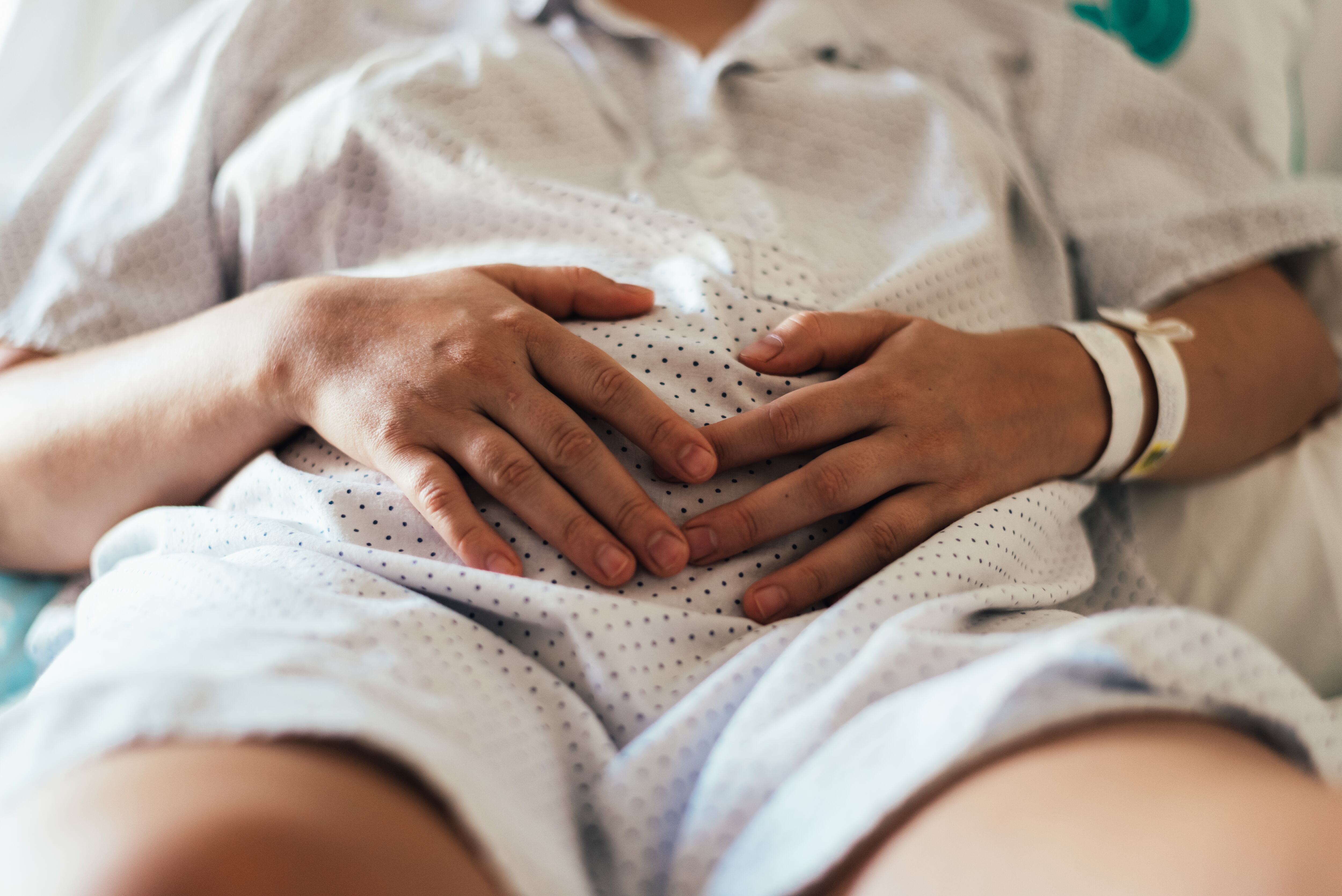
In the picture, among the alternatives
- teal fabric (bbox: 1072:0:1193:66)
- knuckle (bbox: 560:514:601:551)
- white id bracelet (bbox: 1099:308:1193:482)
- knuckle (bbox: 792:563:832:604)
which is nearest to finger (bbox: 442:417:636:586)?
knuckle (bbox: 560:514:601:551)

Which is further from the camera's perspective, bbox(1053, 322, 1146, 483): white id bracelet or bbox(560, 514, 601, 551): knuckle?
bbox(1053, 322, 1146, 483): white id bracelet

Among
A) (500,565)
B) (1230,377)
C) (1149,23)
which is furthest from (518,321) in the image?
(1149,23)

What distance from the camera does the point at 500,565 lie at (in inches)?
21.1

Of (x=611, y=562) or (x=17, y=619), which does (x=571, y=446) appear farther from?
(x=17, y=619)

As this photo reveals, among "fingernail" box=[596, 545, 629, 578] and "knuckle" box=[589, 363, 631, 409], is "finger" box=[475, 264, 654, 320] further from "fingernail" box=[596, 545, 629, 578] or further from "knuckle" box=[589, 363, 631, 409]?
"fingernail" box=[596, 545, 629, 578]

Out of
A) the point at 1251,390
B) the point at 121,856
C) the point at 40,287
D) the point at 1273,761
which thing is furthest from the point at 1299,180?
the point at 40,287

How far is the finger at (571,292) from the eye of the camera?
640 millimetres

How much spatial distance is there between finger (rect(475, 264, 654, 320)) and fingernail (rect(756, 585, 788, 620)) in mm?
223

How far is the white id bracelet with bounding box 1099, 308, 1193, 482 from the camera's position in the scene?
721 millimetres

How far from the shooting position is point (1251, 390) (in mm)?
777

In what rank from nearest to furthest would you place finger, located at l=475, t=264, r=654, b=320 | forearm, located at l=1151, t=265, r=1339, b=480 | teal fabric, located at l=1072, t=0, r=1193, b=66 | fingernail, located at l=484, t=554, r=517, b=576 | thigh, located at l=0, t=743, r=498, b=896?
thigh, located at l=0, t=743, r=498, b=896 → fingernail, located at l=484, t=554, r=517, b=576 → finger, located at l=475, t=264, r=654, b=320 → forearm, located at l=1151, t=265, r=1339, b=480 → teal fabric, located at l=1072, t=0, r=1193, b=66

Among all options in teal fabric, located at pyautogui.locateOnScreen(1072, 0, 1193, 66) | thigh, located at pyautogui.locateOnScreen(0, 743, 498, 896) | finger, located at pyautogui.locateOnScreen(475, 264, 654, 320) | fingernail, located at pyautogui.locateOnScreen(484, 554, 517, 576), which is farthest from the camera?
teal fabric, located at pyautogui.locateOnScreen(1072, 0, 1193, 66)

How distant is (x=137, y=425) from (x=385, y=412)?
228 mm

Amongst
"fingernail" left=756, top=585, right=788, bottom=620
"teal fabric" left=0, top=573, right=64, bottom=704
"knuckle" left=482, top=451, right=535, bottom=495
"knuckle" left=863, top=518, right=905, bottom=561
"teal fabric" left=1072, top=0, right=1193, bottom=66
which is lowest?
"teal fabric" left=0, top=573, right=64, bottom=704
